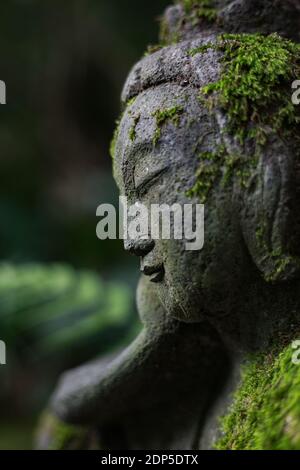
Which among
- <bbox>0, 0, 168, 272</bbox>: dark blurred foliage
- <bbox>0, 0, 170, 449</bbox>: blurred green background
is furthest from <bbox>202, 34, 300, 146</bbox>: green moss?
<bbox>0, 0, 168, 272</bbox>: dark blurred foliage

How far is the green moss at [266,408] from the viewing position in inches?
25.4

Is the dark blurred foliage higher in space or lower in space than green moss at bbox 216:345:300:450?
higher

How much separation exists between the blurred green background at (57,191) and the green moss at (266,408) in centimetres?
99

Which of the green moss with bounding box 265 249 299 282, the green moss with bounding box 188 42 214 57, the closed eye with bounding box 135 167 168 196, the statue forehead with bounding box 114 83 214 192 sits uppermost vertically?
the green moss with bounding box 188 42 214 57

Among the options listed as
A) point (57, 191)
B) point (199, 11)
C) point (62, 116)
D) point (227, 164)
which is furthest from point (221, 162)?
point (62, 116)

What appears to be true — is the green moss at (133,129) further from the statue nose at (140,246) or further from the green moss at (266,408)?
the green moss at (266,408)

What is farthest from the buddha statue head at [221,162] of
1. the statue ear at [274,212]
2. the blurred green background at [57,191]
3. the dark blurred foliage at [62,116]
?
the dark blurred foliage at [62,116]

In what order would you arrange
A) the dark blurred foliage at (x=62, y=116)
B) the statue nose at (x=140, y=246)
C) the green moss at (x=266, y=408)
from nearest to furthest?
the green moss at (x=266, y=408) < the statue nose at (x=140, y=246) < the dark blurred foliage at (x=62, y=116)

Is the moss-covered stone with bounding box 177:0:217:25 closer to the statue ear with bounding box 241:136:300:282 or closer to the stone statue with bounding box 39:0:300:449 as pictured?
the stone statue with bounding box 39:0:300:449

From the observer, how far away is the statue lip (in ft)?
2.48

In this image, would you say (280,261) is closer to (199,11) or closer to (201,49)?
(201,49)

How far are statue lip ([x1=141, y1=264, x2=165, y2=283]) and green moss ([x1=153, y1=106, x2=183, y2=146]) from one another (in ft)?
0.51
